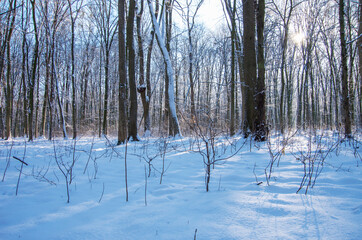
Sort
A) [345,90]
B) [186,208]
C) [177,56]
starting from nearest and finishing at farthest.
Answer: [186,208] < [345,90] < [177,56]

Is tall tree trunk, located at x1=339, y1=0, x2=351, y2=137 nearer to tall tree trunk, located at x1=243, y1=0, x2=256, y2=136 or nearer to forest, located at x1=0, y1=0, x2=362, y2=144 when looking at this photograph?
forest, located at x1=0, y1=0, x2=362, y2=144

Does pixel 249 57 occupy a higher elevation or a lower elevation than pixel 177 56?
lower

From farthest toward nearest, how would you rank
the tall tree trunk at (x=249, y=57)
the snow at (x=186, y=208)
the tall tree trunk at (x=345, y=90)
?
the tall tree trunk at (x=249, y=57), the tall tree trunk at (x=345, y=90), the snow at (x=186, y=208)

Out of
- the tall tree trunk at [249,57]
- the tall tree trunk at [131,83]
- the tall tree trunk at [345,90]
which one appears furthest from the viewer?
the tall tree trunk at [131,83]

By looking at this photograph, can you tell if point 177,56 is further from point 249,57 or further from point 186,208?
point 186,208

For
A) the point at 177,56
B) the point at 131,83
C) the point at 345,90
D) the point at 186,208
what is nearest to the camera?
the point at 186,208

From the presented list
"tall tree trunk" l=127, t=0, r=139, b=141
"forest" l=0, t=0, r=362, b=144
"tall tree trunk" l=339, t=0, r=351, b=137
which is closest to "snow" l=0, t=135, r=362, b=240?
"forest" l=0, t=0, r=362, b=144

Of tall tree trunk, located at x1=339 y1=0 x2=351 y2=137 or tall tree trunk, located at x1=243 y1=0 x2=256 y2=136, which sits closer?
tall tree trunk, located at x1=339 y1=0 x2=351 y2=137

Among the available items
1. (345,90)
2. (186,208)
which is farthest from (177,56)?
(186,208)

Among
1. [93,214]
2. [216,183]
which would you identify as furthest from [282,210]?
[93,214]

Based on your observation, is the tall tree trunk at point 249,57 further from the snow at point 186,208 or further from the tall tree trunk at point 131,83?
the tall tree trunk at point 131,83

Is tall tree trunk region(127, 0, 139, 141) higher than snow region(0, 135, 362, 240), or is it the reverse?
tall tree trunk region(127, 0, 139, 141)

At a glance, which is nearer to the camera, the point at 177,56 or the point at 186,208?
the point at 186,208

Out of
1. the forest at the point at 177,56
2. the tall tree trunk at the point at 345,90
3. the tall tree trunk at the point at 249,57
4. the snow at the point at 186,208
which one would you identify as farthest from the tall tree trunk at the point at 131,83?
the tall tree trunk at the point at 345,90
